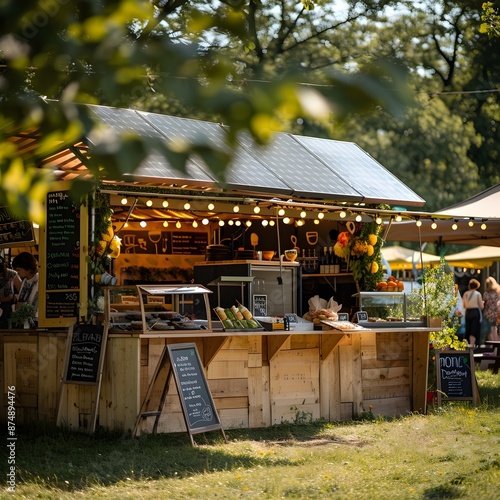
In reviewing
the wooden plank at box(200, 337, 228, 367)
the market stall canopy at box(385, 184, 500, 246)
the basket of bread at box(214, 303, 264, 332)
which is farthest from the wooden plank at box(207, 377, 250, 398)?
the market stall canopy at box(385, 184, 500, 246)

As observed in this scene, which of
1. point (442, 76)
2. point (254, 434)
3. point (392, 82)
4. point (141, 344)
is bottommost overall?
point (254, 434)

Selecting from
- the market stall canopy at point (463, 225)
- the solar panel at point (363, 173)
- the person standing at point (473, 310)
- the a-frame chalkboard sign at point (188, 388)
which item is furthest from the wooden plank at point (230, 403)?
the person standing at point (473, 310)

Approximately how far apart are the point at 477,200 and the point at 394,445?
23.2 feet

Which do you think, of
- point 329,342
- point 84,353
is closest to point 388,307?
point 329,342

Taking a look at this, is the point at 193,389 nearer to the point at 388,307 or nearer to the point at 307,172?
the point at 388,307

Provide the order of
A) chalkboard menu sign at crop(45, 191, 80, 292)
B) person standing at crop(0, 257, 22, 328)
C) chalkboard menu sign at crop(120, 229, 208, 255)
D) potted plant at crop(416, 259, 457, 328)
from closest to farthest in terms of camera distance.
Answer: chalkboard menu sign at crop(45, 191, 80, 292) → person standing at crop(0, 257, 22, 328) → potted plant at crop(416, 259, 457, 328) → chalkboard menu sign at crop(120, 229, 208, 255)

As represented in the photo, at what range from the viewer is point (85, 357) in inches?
355

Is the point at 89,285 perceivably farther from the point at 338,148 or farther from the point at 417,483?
the point at 338,148

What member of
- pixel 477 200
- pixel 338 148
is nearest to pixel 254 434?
pixel 338 148

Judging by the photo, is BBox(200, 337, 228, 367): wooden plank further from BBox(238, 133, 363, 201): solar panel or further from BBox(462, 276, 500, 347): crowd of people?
BBox(462, 276, 500, 347): crowd of people

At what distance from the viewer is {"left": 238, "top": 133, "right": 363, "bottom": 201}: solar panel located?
37.3ft

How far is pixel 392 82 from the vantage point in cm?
144

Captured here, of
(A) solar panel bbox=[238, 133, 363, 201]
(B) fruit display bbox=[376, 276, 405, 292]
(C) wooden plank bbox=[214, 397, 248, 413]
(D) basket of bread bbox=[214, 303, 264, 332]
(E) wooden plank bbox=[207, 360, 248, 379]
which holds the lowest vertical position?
(C) wooden plank bbox=[214, 397, 248, 413]

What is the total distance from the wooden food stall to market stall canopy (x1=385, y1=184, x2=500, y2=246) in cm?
68
